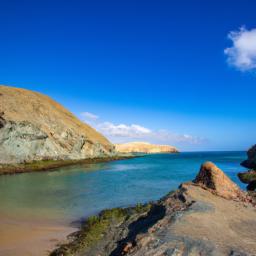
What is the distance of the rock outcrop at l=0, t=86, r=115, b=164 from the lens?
6725cm

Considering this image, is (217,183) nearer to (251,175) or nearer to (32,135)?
(251,175)

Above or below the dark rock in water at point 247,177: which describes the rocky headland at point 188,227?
above

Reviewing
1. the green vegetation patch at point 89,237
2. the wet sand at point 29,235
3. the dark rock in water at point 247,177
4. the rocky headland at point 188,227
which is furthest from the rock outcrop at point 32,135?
the rocky headland at point 188,227

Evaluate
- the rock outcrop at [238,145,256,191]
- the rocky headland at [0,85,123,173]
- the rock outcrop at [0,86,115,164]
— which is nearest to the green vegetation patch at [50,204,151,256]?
the rock outcrop at [238,145,256,191]

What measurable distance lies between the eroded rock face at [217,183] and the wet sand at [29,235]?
728 cm

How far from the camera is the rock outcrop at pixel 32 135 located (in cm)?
6725

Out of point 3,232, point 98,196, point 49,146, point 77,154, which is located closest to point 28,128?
point 49,146

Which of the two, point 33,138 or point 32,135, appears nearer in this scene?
point 32,135

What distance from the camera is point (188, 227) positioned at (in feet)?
29.8

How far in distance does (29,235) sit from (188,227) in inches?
356

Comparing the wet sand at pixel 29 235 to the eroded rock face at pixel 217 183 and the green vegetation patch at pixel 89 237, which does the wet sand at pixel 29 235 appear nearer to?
→ the green vegetation patch at pixel 89 237

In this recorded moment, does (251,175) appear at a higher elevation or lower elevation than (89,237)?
lower

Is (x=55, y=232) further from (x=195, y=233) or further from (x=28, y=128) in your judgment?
(x=28, y=128)

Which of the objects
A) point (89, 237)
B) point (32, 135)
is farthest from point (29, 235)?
point (32, 135)
